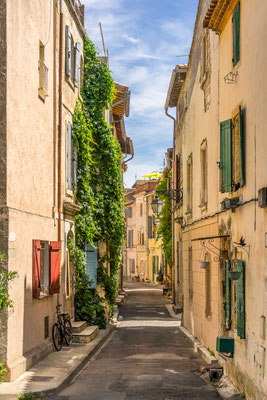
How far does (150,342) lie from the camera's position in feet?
56.4

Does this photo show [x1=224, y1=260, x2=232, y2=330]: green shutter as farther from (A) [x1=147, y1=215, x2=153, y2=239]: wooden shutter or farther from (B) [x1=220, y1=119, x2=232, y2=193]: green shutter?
(A) [x1=147, y1=215, x2=153, y2=239]: wooden shutter

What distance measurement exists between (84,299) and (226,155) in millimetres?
8933

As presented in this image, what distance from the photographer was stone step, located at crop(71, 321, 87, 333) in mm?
16312

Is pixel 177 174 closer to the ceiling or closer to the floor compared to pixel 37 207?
closer to the ceiling

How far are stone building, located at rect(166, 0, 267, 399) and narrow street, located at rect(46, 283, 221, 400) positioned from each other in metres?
0.69

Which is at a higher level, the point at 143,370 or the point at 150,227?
the point at 150,227

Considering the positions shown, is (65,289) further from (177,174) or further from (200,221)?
(177,174)

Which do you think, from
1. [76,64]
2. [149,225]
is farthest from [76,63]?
[149,225]

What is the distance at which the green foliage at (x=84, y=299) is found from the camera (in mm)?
17797

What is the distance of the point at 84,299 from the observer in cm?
1859

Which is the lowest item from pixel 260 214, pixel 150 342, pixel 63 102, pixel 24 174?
pixel 150 342

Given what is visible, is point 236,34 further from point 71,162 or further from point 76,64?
point 76,64

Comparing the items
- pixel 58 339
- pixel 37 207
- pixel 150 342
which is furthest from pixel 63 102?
pixel 150 342

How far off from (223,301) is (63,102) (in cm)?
682
